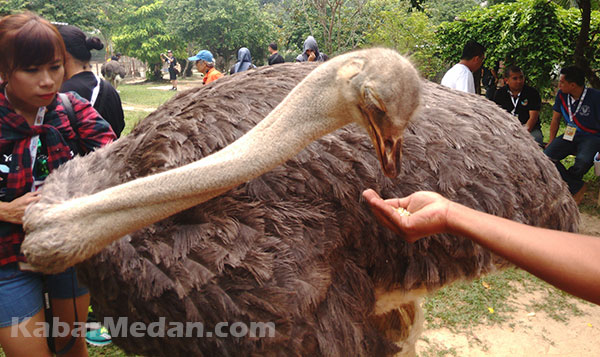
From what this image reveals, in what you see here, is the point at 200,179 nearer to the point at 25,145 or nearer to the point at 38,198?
the point at 38,198

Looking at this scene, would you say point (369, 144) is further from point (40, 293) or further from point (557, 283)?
point (40, 293)

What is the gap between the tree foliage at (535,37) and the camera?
7.38m

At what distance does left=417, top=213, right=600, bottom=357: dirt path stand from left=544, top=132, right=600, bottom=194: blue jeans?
187 centimetres

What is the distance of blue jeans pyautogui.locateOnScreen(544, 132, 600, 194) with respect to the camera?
479cm

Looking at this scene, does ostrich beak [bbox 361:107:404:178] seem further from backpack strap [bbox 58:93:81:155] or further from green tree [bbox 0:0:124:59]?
green tree [bbox 0:0:124:59]

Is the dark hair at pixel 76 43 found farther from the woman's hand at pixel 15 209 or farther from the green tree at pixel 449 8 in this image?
the green tree at pixel 449 8

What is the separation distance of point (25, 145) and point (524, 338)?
3326 mm

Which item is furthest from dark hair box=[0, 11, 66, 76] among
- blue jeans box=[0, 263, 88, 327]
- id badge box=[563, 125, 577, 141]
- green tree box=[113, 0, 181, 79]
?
green tree box=[113, 0, 181, 79]

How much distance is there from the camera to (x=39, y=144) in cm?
164

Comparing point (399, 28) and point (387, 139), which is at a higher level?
point (387, 139)

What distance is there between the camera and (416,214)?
4.38ft

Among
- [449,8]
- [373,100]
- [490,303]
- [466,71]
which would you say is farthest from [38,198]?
[449,8]

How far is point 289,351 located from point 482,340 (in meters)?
2.14

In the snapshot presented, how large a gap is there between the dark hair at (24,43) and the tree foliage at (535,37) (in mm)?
7331
